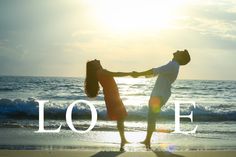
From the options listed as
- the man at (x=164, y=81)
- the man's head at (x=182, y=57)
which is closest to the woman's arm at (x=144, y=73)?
the man at (x=164, y=81)

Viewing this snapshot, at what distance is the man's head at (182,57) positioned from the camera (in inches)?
382

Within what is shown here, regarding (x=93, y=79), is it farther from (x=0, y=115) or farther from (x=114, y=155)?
(x=0, y=115)

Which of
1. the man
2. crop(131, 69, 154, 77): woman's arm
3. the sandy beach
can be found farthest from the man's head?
the sandy beach

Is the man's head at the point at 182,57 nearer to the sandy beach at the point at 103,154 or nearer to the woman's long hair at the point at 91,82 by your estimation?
the woman's long hair at the point at 91,82

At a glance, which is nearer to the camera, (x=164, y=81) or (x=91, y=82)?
(x=164, y=81)

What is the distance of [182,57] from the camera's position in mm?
9727

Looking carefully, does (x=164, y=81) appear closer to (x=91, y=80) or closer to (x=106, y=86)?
(x=106, y=86)

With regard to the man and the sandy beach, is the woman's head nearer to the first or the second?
the man

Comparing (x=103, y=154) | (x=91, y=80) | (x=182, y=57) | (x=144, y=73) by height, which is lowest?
(x=103, y=154)

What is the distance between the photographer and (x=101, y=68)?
9742 mm

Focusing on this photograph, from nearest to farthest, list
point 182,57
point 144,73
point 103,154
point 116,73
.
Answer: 1. point 103,154
2. point 144,73
3. point 116,73
4. point 182,57

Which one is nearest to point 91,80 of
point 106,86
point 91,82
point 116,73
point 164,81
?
point 91,82

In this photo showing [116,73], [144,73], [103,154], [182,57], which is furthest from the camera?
[182,57]

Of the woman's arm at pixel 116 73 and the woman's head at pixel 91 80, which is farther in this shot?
the woman's head at pixel 91 80
